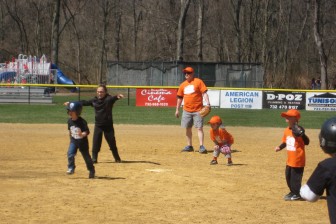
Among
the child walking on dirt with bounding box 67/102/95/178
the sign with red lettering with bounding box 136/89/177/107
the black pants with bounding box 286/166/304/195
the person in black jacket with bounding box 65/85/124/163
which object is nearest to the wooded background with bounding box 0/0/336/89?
the sign with red lettering with bounding box 136/89/177/107

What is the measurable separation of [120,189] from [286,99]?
20534 mm

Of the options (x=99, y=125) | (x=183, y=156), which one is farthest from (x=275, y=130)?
(x=99, y=125)

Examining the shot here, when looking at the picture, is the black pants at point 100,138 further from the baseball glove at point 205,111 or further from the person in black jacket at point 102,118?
the baseball glove at point 205,111

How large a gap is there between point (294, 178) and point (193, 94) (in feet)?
19.3

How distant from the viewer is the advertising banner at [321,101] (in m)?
28.6

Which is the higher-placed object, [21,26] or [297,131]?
[21,26]

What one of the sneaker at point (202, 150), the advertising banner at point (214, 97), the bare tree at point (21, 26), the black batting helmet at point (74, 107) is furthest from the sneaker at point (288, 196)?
the bare tree at point (21, 26)

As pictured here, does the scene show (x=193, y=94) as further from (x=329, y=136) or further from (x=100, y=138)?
(x=329, y=136)

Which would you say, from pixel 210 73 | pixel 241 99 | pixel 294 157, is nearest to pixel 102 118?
pixel 294 157

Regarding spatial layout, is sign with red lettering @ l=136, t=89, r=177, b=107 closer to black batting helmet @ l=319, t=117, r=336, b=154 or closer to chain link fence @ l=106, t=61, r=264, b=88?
chain link fence @ l=106, t=61, r=264, b=88

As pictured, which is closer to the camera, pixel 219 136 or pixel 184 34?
pixel 219 136

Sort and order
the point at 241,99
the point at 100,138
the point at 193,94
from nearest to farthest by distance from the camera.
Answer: the point at 100,138
the point at 193,94
the point at 241,99

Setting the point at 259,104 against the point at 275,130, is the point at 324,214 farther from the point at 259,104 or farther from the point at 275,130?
the point at 259,104

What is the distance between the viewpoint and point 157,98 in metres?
31.4
